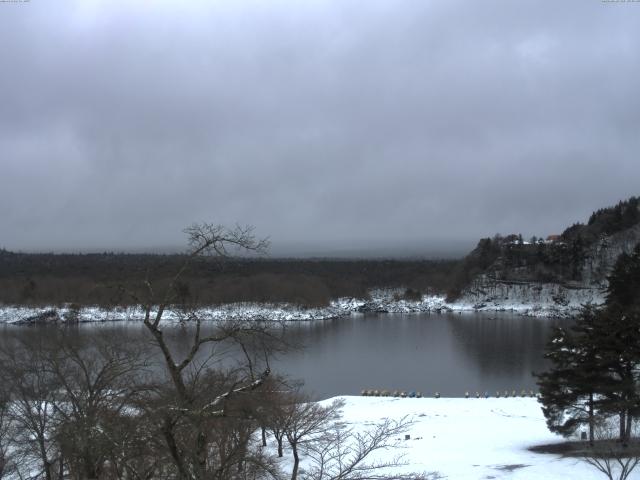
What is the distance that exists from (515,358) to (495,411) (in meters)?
16.2

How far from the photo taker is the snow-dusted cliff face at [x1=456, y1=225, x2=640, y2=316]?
75.0 meters

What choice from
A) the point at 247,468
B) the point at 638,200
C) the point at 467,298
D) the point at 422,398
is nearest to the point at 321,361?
the point at 422,398

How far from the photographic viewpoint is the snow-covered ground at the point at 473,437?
1371 cm

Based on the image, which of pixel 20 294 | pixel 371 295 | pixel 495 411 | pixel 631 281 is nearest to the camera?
pixel 495 411

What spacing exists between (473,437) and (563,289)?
63.6 m

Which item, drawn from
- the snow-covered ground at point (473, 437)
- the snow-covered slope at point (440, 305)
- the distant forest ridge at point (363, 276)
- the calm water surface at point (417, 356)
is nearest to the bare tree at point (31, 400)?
the calm water surface at point (417, 356)

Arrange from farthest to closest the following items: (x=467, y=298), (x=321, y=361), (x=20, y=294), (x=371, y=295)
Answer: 1. (x=371, y=295)
2. (x=467, y=298)
3. (x=20, y=294)
4. (x=321, y=361)

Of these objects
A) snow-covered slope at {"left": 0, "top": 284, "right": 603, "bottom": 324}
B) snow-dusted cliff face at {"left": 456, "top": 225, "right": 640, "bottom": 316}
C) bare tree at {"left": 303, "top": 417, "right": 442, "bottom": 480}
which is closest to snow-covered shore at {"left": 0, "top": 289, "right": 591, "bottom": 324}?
snow-covered slope at {"left": 0, "top": 284, "right": 603, "bottom": 324}

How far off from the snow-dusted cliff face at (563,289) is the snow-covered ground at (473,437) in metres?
51.9

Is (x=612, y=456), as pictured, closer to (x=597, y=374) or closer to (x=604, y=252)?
(x=597, y=374)

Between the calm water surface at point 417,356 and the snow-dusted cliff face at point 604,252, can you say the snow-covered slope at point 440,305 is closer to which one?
the snow-dusted cliff face at point 604,252

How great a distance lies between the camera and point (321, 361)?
36875 millimetres

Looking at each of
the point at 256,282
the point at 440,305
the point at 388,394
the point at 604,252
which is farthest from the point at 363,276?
the point at 388,394

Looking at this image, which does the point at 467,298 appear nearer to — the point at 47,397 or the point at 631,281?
the point at 631,281
